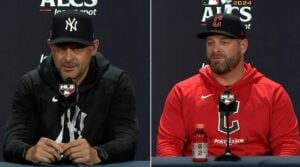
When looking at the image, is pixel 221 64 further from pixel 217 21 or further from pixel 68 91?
pixel 68 91

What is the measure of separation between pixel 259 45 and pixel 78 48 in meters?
1.09

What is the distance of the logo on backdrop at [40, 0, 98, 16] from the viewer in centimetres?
290

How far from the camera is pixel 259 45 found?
2.92m

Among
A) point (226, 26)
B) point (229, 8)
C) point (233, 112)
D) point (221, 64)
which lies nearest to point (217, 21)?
point (226, 26)

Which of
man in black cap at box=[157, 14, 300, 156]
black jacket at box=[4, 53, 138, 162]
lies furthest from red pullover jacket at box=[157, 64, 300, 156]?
black jacket at box=[4, 53, 138, 162]

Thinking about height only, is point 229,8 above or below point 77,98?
above

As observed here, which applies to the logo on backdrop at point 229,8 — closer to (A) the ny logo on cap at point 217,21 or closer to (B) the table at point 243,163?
(A) the ny logo on cap at point 217,21

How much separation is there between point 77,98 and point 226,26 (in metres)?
0.67

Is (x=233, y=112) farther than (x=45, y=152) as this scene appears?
Yes

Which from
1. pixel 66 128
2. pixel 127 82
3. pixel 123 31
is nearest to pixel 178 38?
pixel 123 31

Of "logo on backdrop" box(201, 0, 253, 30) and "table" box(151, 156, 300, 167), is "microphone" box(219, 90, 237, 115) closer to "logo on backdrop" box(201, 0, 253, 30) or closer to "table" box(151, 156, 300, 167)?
"table" box(151, 156, 300, 167)

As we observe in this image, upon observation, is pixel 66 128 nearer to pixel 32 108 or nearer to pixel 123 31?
pixel 32 108

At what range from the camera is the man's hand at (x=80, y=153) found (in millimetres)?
1716

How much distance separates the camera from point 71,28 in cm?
203
